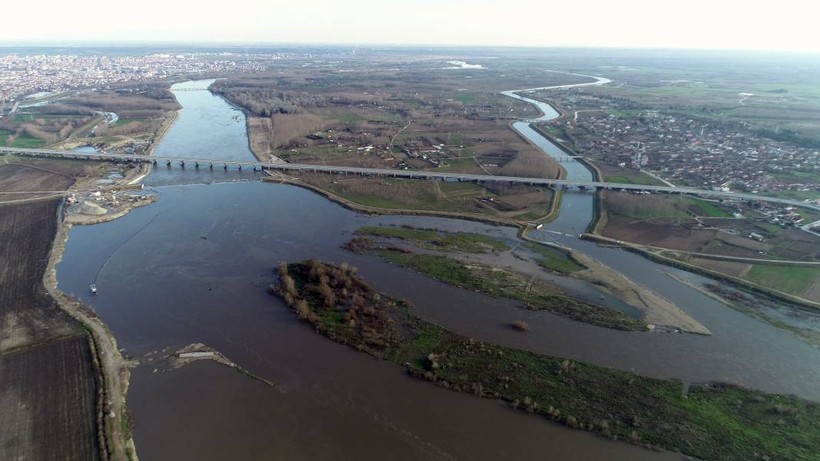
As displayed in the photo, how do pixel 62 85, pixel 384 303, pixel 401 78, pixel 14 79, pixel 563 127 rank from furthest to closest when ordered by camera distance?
pixel 401 78
pixel 14 79
pixel 62 85
pixel 563 127
pixel 384 303

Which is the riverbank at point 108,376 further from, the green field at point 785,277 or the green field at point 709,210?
the green field at point 709,210

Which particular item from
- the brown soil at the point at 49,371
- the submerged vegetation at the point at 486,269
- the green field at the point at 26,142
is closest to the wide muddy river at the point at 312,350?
the submerged vegetation at the point at 486,269

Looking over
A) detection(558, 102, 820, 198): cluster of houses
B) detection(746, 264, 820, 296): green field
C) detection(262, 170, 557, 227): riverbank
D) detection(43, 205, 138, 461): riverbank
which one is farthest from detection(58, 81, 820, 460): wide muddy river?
detection(558, 102, 820, 198): cluster of houses

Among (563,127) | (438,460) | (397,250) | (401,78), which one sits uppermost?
(401,78)

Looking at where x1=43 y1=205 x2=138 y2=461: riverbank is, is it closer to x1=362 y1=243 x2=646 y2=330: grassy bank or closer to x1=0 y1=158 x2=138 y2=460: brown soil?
x1=0 y1=158 x2=138 y2=460: brown soil

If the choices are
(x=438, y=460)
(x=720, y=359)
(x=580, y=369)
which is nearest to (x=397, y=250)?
(x=580, y=369)

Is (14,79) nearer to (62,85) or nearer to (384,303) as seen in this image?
(62,85)

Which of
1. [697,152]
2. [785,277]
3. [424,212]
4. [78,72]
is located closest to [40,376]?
[424,212]
